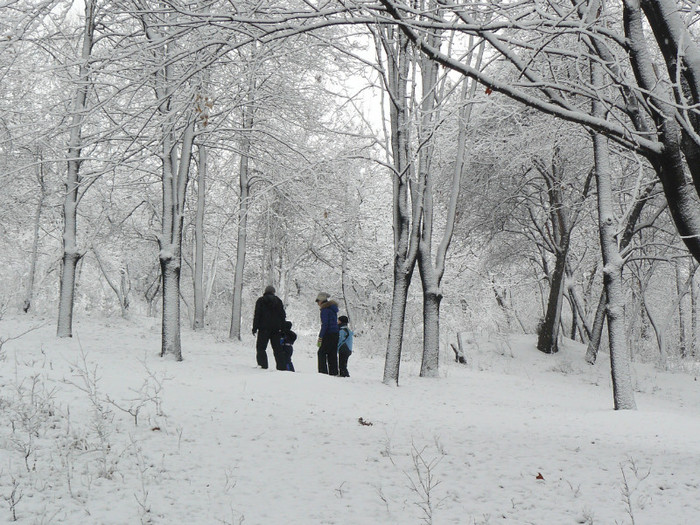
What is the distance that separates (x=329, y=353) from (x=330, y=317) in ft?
2.62

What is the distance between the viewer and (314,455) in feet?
15.6

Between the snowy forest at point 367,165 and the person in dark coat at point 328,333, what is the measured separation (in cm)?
110

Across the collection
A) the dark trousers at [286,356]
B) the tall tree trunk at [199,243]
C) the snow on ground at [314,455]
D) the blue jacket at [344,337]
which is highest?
the tall tree trunk at [199,243]

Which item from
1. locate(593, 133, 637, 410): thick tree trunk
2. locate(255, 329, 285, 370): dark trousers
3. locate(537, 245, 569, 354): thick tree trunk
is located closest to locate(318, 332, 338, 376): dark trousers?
locate(255, 329, 285, 370): dark trousers

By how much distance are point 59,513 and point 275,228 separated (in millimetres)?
17322

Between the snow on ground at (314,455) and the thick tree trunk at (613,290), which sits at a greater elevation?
the thick tree trunk at (613,290)

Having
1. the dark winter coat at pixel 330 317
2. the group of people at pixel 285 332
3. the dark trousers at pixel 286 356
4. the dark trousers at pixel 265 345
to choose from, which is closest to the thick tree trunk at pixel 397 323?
the group of people at pixel 285 332

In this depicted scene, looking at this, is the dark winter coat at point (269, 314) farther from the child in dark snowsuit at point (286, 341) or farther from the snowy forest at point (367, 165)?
the snowy forest at point (367, 165)

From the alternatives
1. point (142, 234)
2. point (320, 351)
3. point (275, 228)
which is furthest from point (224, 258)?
point (320, 351)

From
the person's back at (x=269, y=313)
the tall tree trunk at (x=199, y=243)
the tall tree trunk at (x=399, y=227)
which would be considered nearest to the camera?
the tall tree trunk at (x=399, y=227)

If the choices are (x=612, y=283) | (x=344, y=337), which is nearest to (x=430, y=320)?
(x=344, y=337)

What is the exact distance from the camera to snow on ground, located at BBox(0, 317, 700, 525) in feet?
11.3

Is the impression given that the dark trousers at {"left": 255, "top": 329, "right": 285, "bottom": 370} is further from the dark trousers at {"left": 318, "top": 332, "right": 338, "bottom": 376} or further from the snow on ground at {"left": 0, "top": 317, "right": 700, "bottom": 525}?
the snow on ground at {"left": 0, "top": 317, "right": 700, "bottom": 525}

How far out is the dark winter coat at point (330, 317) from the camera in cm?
991
